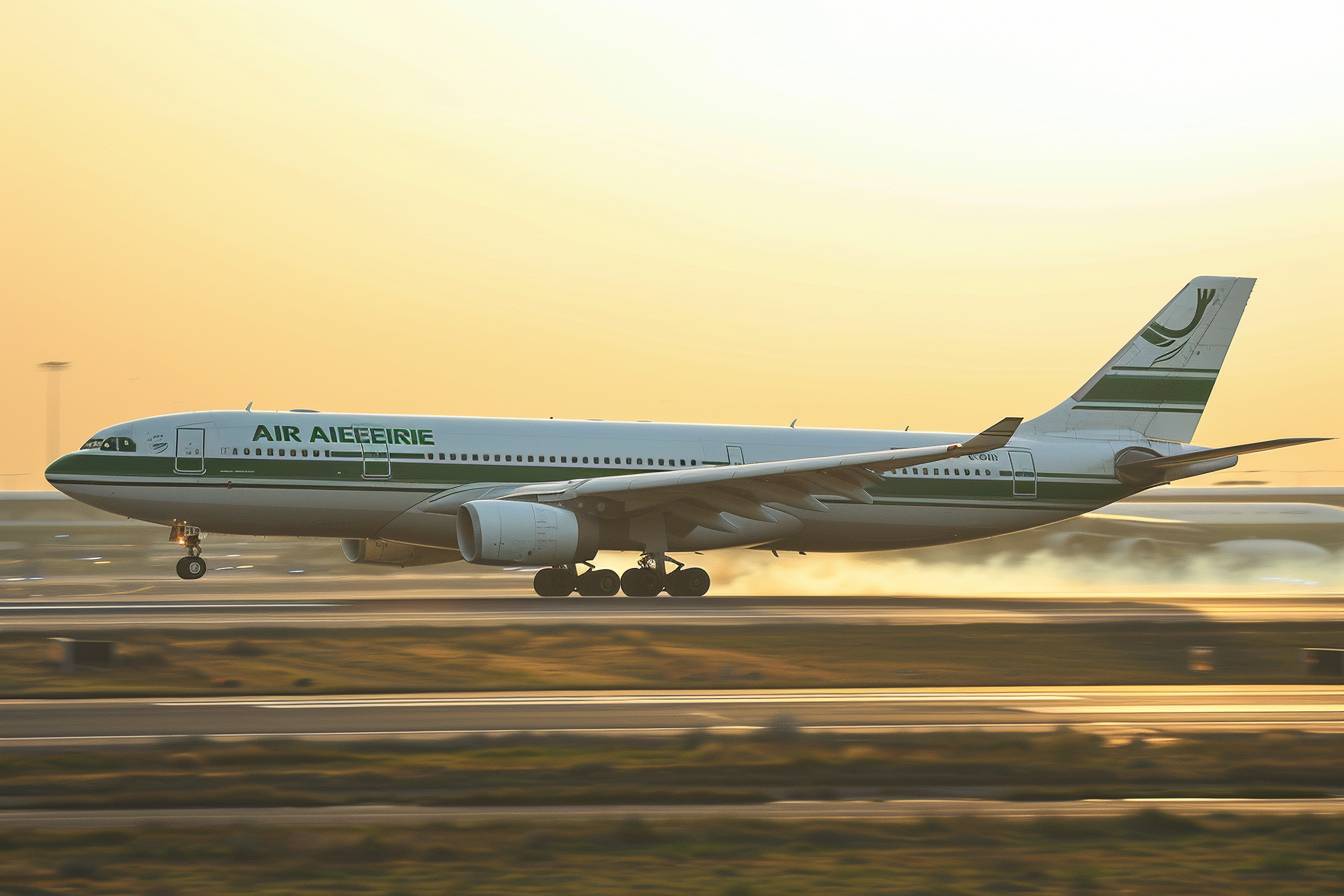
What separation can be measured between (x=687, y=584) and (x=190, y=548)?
11.3m

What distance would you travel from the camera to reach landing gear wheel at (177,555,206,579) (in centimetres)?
3588

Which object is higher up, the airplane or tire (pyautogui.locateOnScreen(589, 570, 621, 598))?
the airplane

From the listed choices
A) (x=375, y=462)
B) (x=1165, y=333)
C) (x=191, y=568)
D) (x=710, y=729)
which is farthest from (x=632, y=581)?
(x=710, y=729)

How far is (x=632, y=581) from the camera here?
122ft

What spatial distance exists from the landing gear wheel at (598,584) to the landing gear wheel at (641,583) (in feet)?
0.84

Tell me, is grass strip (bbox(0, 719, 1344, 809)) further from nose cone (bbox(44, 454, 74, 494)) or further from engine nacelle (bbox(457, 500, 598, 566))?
nose cone (bbox(44, 454, 74, 494))

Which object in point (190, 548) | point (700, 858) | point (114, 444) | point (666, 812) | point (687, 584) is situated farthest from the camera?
point (687, 584)

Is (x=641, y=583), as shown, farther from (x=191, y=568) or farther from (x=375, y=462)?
(x=191, y=568)

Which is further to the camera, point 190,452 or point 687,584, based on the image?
point 687,584

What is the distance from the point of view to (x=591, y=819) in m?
11.7

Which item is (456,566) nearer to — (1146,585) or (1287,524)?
(1146,585)

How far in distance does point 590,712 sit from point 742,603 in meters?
17.3

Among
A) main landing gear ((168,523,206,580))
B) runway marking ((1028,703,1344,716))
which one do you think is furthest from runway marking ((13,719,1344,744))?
main landing gear ((168,523,206,580))

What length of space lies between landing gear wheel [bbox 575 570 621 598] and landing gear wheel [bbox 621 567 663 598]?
0.84 feet
